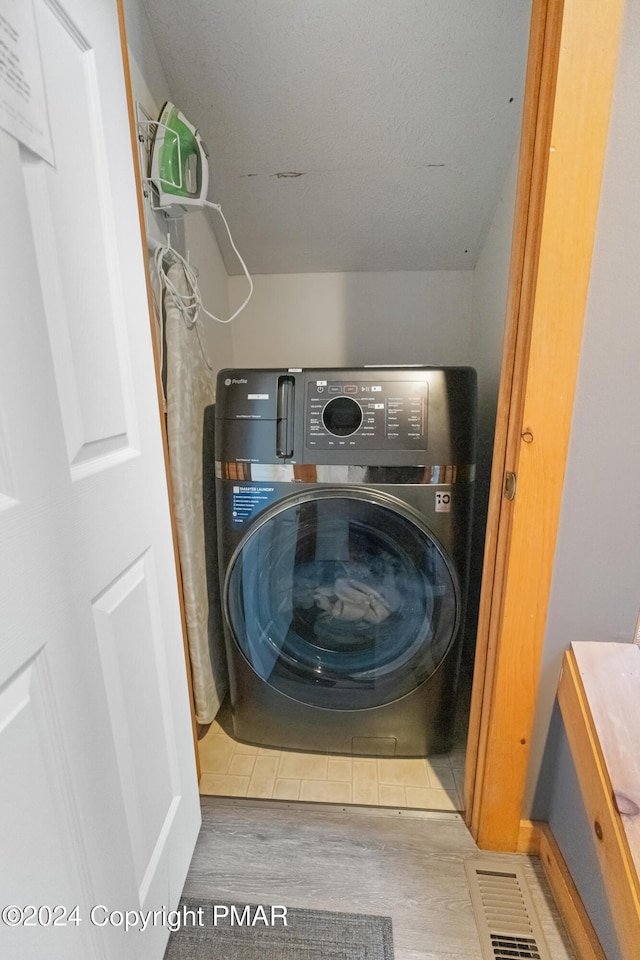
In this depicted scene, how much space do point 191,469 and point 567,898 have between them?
3.86ft

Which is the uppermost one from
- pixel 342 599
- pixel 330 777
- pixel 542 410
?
pixel 542 410

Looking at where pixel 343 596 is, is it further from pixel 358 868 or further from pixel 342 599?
pixel 358 868

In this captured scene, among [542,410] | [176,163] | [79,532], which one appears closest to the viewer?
[79,532]

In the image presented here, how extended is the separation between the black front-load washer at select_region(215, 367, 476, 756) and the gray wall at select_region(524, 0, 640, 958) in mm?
258

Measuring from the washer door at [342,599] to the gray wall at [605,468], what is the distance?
0.28 metres

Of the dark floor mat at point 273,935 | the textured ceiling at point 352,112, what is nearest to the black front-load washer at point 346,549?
the dark floor mat at point 273,935

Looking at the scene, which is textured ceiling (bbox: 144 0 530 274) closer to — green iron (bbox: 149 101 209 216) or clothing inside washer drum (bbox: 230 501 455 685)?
green iron (bbox: 149 101 209 216)

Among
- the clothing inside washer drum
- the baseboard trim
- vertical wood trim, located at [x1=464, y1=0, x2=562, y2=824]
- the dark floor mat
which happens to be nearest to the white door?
the dark floor mat

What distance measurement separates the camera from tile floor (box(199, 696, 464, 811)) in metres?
1.10

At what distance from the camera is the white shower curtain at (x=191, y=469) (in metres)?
1.04

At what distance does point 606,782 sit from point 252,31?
5.33ft

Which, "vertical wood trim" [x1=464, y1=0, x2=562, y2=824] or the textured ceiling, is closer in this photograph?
"vertical wood trim" [x1=464, y1=0, x2=562, y2=824]

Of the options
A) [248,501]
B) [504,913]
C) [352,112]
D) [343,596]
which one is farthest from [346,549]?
[352,112]

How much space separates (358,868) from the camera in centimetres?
94
